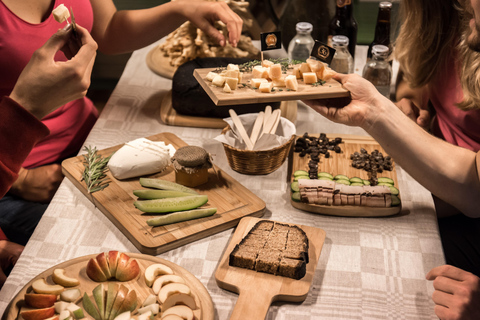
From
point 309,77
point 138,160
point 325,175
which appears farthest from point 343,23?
point 138,160

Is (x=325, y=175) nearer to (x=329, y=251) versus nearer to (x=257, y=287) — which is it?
(x=329, y=251)

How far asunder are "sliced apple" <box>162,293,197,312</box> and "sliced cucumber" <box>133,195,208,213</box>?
392mm

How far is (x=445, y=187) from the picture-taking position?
1.61m

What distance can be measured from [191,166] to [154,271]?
447mm

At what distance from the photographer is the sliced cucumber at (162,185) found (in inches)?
64.9

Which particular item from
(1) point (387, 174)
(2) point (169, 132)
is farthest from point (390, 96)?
(2) point (169, 132)

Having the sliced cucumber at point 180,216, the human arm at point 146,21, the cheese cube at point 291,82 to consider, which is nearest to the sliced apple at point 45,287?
the sliced cucumber at point 180,216

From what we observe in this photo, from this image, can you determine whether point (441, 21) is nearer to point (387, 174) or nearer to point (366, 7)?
point (387, 174)

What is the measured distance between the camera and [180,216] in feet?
4.97

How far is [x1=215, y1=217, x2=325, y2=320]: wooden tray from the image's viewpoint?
122 centimetres

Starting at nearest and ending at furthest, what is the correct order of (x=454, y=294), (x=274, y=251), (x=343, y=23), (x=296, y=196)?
(x=454, y=294) → (x=274, y=251) → (x=296, y=196) → (x=343, y=23)

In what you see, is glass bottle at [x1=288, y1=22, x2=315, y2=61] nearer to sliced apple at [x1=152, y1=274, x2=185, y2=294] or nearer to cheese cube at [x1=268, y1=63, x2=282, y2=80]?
cheese cube at [x1=268, y1=63, x2=282, y2=80]

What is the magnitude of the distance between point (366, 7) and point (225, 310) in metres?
2.85

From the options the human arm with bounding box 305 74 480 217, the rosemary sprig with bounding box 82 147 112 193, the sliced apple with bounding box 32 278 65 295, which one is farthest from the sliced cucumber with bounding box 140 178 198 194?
the human arm with bounding box 305 74 480 217
